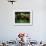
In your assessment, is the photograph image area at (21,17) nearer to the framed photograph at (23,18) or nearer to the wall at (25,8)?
the framed photograph at (23,18)

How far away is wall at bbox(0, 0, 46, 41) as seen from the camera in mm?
4797

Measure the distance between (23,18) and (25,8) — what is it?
368 mm

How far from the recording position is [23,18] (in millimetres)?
4820

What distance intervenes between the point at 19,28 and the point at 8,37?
1.69 feet

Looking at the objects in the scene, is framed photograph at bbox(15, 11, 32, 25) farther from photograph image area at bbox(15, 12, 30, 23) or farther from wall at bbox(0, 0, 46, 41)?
wall at bbox(0, 0, 46, 41)

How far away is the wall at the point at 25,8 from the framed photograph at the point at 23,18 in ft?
0.47

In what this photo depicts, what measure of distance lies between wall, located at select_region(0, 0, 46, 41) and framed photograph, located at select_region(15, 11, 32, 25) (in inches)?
5.7

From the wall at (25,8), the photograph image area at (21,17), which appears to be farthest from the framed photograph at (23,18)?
the wall at (25,8)

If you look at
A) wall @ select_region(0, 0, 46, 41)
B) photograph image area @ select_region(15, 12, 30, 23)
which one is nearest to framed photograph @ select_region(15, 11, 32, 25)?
photograph image area @ select_region(15, 12, 30, 23)

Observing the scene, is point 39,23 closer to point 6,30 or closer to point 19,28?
point 19,28

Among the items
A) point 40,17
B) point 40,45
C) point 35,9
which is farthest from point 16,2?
point 40,45

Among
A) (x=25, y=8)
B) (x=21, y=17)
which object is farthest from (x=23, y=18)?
(x=25, y=8)

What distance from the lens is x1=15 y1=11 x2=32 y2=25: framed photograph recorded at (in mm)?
4797

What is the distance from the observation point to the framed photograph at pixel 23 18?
15.7 feet
